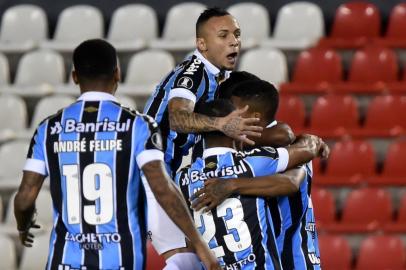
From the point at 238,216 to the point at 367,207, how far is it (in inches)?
142

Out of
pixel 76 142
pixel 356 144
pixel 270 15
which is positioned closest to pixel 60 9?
pixel 270 15

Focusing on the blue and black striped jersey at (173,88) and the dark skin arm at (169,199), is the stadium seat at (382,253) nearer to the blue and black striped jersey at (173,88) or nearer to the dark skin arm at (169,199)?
the blue and black striped jersey at (173,88)

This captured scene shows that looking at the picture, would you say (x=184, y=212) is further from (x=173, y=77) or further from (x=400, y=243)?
(x=400, y=243)

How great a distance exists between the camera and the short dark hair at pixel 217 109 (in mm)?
4730

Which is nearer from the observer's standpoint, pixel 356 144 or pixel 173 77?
pixel 173 77

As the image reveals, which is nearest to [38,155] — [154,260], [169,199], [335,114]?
[169,199]

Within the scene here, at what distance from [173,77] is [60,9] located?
5341 millimetres

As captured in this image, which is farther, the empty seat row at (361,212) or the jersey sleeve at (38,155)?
the empty seat row at (361,212)

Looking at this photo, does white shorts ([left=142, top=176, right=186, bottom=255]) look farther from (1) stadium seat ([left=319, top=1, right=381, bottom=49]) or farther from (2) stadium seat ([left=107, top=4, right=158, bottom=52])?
(2) stadium seat ([left=107, top=4, right=158, bottom=52])

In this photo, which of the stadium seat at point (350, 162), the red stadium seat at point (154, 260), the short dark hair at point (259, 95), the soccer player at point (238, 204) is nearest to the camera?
the soccer player at point (238, 204)

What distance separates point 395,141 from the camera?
334 inches

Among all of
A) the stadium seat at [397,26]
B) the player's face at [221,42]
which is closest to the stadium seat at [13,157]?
the stadium seat at [397,26]

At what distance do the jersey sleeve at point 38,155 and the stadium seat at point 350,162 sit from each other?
4.06 metres

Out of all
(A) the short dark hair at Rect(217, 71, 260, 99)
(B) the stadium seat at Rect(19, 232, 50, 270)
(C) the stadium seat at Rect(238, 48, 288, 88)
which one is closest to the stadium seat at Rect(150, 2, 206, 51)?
(C) the stadium seat at Rect(238, 48, 288, 88)
